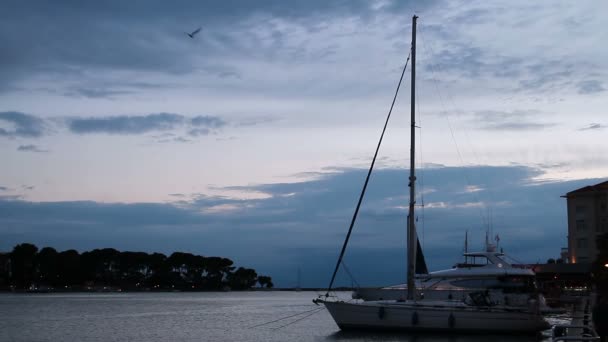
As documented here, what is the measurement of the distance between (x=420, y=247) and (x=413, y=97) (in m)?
9.03

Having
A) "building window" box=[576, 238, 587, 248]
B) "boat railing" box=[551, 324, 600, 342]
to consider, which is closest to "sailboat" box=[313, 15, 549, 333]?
"boat railing" box=[551, 324, 600, 342]

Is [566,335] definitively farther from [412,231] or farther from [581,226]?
[581,226]

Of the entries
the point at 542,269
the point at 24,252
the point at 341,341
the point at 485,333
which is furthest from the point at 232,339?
the point at 24,252

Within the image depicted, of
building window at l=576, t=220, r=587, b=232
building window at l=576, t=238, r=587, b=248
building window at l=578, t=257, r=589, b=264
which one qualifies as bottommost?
building window at l=578, t=257, r=589, b=264

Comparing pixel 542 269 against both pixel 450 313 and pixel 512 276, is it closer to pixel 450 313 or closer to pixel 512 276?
pixel 512 276

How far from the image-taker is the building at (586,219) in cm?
8769

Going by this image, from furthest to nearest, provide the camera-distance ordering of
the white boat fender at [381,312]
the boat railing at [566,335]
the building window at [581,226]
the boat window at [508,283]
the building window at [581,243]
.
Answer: the building window at [581,243]
the building window at [581,226]
the boat window at [508,283]
the white boat fender at [381,312]
the boat railing at [566,335]

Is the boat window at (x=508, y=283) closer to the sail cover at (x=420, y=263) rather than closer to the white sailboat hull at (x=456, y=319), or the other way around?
the white sailboat hull at (x=456, y=319)

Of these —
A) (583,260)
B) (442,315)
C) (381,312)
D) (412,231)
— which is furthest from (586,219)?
(381,312)

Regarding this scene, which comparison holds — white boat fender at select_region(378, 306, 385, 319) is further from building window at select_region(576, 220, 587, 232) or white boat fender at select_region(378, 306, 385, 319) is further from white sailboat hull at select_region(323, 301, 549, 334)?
building window at select_region(576, 220, 587, 232)

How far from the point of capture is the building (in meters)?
87.7

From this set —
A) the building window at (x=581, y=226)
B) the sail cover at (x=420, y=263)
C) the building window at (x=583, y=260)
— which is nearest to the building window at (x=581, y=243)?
the building window at (x=581, y=226)

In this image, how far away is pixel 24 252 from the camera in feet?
647

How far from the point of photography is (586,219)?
292 feet
